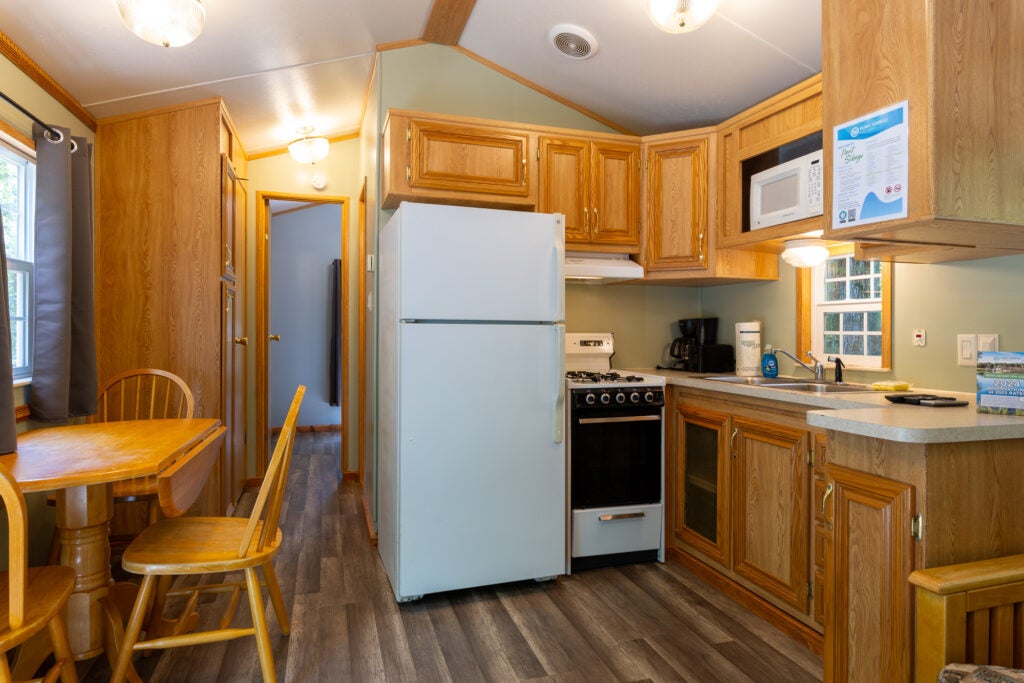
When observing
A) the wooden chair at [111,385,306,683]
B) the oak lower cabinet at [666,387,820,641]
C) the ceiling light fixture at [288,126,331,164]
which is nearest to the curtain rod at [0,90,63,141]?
the wooden chair at [111,385,306,683]

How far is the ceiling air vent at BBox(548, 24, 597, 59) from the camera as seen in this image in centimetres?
284

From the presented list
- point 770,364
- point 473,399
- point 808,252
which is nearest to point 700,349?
point 770,364

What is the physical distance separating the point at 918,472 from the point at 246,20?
289 cm

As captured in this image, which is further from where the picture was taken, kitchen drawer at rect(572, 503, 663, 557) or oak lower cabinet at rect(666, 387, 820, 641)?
kitchen drawer at rect(572, 503, 663, 557)

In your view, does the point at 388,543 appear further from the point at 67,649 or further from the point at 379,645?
the point at 67,649

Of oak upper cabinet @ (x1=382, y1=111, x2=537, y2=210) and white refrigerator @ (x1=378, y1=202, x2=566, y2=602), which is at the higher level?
oak upper cabinet @ (x1=382, y1=111, x2=537, y2=210)

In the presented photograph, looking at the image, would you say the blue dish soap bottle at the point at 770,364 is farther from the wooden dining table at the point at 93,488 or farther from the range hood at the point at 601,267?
the wooden dining table at the point at 93,488

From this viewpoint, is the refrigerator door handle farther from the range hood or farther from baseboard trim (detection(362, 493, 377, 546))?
baseboard trim (detection(362, 493, 377, 546))

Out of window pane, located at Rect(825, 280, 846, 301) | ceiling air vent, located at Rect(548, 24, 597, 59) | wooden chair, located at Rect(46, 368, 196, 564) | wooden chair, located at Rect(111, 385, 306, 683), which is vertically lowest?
wooden chair, located at Rect(111, 385, 306, 683)

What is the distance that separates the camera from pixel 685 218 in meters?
3.14

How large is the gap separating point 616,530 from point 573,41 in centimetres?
235

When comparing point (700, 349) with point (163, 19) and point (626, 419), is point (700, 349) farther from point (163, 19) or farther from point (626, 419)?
point (163, 19)

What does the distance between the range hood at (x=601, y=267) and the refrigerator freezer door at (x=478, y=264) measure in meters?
0.43

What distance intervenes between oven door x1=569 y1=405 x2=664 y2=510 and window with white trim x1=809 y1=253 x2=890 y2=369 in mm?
858
